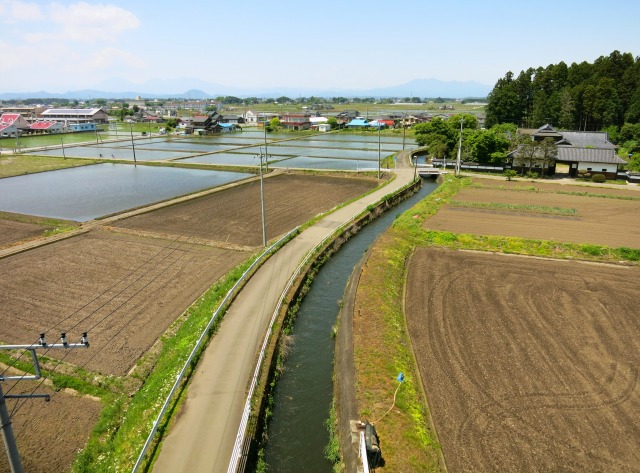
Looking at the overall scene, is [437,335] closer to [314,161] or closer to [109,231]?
[109,231]

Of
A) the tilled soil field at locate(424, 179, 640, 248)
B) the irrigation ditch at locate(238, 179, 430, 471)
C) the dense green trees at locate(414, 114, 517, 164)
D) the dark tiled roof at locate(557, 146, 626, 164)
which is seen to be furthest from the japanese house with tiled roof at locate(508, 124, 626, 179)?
the irrigation ditch at locate(238, 179, 430, 471)

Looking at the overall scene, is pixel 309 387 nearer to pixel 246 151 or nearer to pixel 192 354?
pixel 192 354

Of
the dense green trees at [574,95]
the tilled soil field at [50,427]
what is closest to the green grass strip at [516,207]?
the tilled soil field at [50,427]

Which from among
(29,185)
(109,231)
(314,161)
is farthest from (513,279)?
(29,185)

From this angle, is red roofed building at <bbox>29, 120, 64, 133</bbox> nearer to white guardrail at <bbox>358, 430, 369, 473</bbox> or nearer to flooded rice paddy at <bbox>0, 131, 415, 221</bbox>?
flooded rice paddy at <bbox>0, 131, 415, 221</bbox>

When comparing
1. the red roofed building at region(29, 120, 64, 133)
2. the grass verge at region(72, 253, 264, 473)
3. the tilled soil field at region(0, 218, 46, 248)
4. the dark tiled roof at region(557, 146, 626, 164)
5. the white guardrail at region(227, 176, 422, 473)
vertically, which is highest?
the red roofed building at region(29, 120, 64, 133)

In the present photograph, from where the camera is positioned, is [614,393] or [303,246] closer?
[614,393]
